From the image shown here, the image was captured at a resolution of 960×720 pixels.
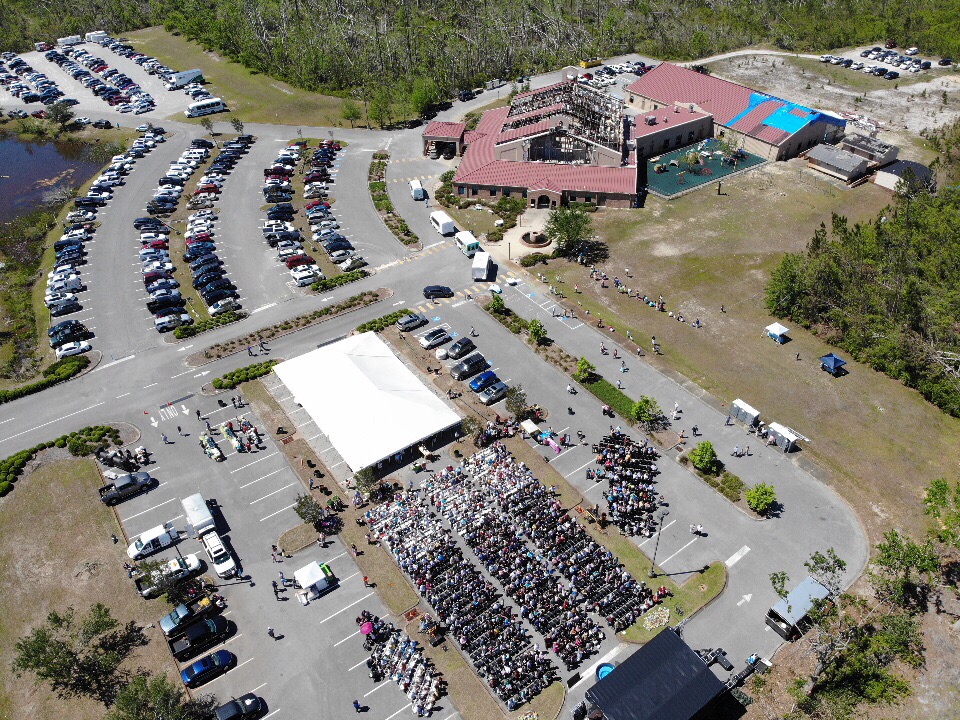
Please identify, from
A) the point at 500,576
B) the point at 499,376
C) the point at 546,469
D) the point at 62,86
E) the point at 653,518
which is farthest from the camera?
the point at 62,86

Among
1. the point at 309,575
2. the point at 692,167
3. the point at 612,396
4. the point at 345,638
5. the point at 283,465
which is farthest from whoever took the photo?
the point at 692,167

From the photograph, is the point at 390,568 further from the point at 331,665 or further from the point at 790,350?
the point at 790,350

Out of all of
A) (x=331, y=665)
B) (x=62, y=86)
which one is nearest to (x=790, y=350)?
(x=331, y=665)

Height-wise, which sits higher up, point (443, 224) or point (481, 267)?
point (443, 224)

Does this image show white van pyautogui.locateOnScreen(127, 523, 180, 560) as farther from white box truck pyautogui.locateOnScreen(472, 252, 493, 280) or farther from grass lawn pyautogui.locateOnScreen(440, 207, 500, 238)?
grass lawn pyautogui.locateOnScreen(440, 207, 500, 238)

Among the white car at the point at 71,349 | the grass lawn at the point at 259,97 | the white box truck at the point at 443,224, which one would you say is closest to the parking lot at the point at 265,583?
the white car at the point at 71,349

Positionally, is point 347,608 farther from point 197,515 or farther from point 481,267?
point 481,267

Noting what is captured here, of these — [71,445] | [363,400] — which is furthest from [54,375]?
[363,400]
